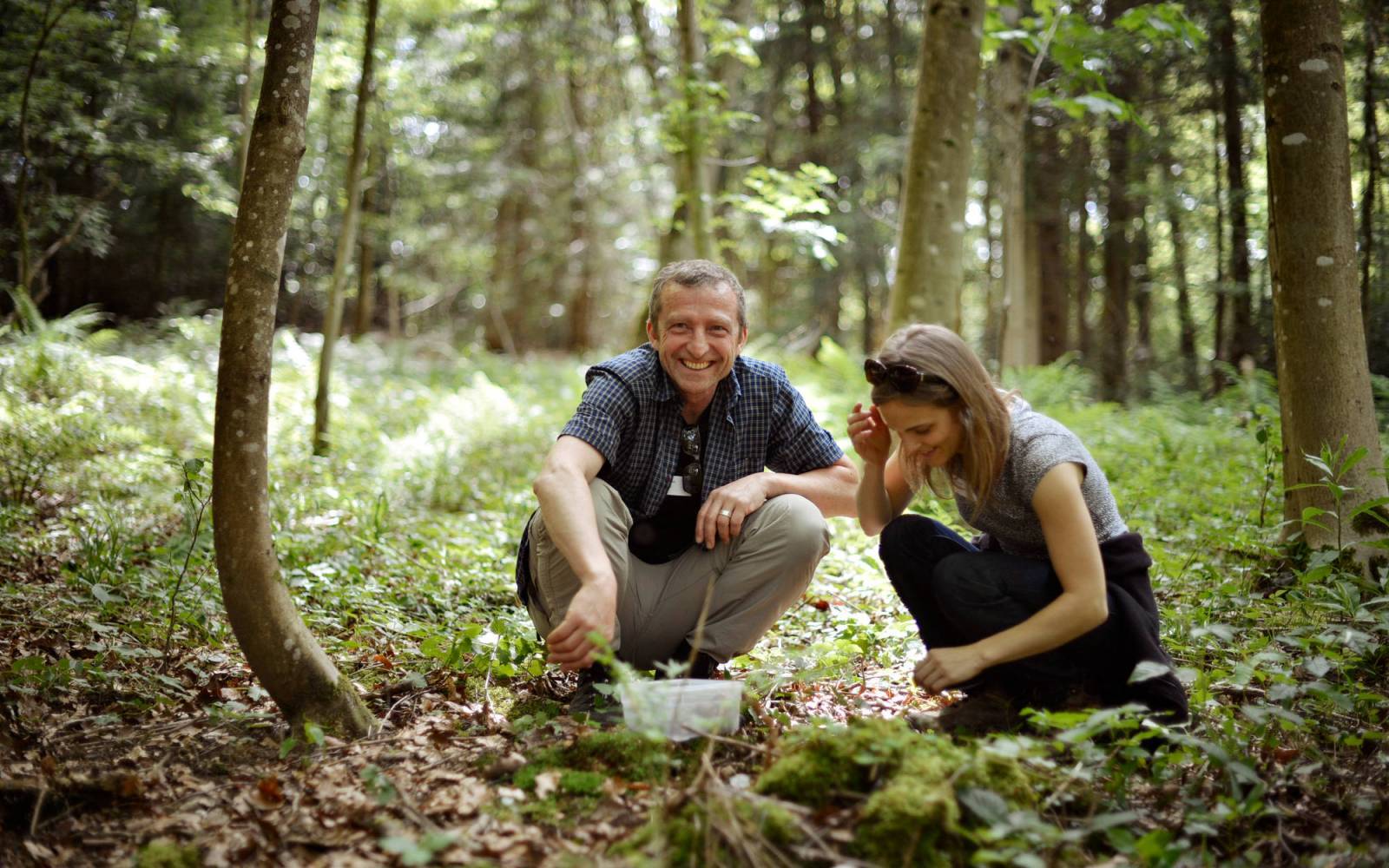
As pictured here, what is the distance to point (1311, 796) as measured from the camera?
7.42ft

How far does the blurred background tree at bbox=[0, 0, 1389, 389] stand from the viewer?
8.02 meters

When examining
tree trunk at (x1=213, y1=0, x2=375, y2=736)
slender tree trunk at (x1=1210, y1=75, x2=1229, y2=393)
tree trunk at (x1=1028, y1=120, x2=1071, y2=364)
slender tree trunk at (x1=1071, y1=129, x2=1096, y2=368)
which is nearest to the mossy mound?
tree trunk at (x1=213, y1=0, x2=375, y2=736)

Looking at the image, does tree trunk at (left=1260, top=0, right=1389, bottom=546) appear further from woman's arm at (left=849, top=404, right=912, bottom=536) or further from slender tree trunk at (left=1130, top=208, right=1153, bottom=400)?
slender tree trunk at (left=1130, top=208, right=1153, bottom=400)

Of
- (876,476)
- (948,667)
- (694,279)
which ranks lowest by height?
(948,667)

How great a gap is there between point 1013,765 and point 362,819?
1.65 metres

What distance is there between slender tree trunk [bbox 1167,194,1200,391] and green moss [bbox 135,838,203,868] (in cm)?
1191

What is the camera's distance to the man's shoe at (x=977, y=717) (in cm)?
263

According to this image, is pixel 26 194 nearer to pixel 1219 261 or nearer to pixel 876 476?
pixel 876 476

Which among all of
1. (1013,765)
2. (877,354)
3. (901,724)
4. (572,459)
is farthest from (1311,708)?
(572,459)

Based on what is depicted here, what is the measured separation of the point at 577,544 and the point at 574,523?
0.07 m

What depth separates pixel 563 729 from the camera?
8.84ft

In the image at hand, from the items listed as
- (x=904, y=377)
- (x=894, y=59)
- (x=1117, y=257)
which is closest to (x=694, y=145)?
(x=904, y=377)

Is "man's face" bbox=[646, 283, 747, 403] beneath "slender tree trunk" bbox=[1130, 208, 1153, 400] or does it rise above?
beneath

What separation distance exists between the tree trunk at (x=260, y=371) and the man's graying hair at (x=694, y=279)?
1.26 meters
